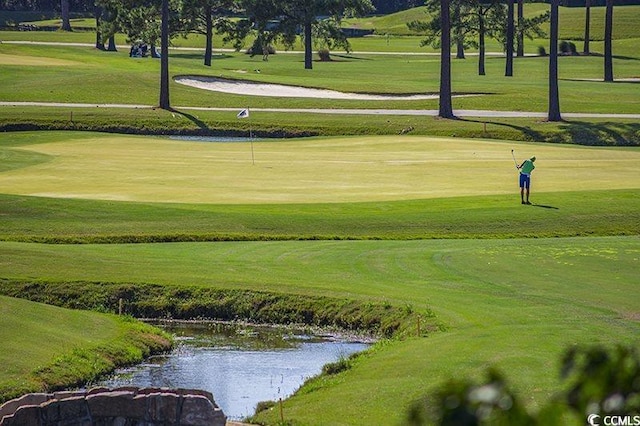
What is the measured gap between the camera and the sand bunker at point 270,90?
74625 millimetres

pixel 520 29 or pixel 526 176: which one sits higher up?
pixel 520 29

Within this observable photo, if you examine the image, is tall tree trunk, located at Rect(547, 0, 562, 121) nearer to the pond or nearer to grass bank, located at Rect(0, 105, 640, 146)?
grass bank, located at Rect(0, 105, 640, 146)

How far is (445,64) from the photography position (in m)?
63.3

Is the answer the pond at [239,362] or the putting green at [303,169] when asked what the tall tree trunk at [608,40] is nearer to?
the putting green at [303,169]

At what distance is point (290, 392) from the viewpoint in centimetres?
2003

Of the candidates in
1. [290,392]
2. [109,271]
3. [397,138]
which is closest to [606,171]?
[397,138]

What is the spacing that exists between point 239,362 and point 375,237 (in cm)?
1137

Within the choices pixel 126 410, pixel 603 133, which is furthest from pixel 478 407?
pixel 603 133

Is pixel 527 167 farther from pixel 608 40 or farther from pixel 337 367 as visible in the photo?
pixel 608 40

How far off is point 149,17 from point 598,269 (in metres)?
68.5

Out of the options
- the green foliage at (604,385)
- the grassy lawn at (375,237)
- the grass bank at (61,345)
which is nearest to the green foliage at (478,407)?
the green foliage at (604,385)

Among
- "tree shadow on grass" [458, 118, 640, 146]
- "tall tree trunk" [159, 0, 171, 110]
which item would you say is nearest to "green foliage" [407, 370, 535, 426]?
"tree shadow on grass" [458, 118, 640, 146]

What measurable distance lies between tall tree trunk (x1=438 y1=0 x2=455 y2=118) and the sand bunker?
365 inches

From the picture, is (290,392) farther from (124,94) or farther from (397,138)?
(124,94)
